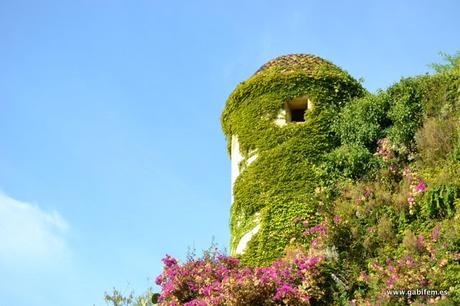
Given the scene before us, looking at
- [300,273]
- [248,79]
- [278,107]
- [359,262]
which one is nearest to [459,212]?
[359,262]

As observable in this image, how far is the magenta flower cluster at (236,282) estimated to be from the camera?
13.7 metres

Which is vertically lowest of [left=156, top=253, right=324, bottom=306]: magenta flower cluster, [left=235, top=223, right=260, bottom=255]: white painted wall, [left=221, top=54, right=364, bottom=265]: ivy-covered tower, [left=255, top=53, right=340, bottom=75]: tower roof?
[left=156, top=253, right=324, bottom=306]: magenta flower cluster

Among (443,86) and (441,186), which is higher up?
(443,86)

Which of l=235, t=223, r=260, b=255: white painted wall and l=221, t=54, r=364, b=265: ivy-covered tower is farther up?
l=221, t=54, r=364, b=265: ivy-covered tower

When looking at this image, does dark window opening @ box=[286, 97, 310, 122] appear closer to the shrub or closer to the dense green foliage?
the dense green foliage

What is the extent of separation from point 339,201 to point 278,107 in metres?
→ 3.46

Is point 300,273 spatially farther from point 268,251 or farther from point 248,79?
point 248,79

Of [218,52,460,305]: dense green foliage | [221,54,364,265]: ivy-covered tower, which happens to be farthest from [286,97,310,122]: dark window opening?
[218,52,460,305]: dense green foliage

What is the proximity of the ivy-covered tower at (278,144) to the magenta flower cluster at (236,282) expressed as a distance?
4.03 feet

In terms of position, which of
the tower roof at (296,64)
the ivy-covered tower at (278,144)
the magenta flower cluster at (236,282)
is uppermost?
the tower roof at (296,64)

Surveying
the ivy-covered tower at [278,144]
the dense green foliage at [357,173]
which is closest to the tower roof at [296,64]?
the ivy-covered tower at [278,144]

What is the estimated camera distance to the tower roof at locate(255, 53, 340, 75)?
1908cm

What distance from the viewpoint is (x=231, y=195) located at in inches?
753

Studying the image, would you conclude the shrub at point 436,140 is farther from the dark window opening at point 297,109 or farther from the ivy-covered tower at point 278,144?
the dark window opening at point 297,109
